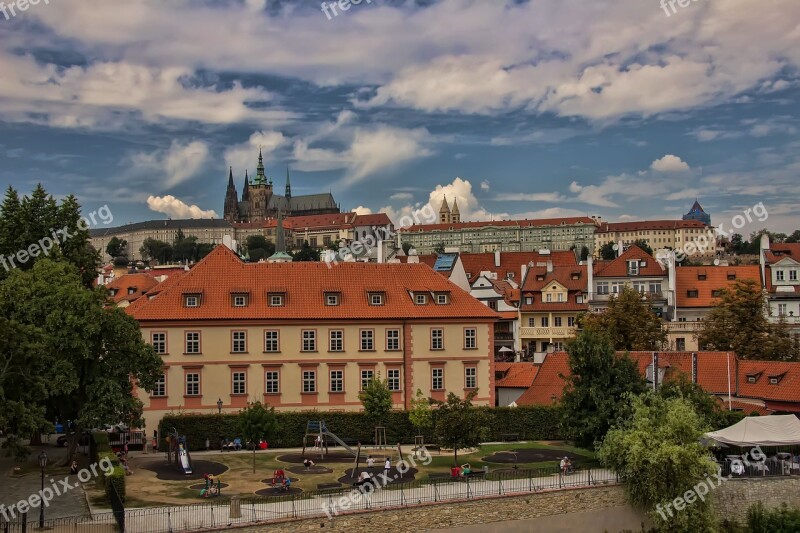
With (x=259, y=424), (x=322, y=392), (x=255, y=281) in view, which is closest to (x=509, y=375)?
(x=322, y=392)

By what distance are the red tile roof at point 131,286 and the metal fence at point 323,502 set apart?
55548 mm

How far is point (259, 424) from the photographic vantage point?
40.2 m

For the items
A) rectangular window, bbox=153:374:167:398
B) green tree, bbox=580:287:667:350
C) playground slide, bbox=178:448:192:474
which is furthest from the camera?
green tree, bbox=580:287:667:350

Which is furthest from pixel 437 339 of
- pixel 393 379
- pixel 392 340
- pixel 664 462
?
pixel 664 462

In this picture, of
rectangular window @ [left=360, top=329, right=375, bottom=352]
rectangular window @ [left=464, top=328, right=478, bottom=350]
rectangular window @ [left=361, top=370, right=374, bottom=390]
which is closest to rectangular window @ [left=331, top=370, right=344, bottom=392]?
rectangular window @ [left=361, top=370, right=374, bottom=390]

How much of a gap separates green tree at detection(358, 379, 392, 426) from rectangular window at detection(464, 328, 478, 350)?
8.01m

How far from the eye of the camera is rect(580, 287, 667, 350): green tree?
61062mm

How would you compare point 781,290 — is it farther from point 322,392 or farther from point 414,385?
point 322,392

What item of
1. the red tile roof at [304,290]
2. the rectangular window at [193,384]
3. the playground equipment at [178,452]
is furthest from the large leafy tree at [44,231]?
the playground equipment at [178,452]

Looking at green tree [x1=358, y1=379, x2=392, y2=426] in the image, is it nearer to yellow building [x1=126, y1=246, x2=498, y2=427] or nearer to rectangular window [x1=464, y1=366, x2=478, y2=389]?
yellow building [x1=126, y1=246, x2=498, y2=427]

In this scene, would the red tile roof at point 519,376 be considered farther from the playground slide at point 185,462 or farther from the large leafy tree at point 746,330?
the playground slide at point 185,462

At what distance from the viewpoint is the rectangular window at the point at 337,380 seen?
4978 centimetres

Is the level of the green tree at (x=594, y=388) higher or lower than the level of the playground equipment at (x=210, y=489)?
higher

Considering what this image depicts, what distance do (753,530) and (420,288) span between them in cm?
2401
